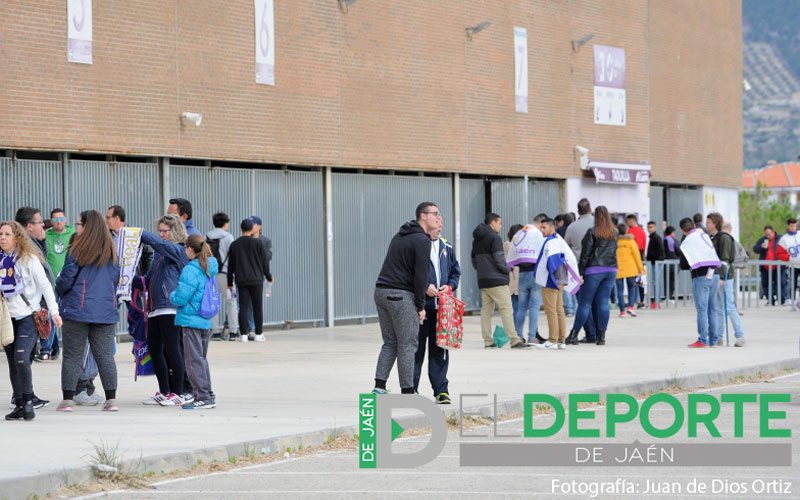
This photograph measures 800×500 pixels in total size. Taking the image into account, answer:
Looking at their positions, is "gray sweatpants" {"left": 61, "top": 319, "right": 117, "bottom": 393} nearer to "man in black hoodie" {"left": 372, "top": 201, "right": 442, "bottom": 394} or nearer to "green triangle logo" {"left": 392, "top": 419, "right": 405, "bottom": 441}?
"man in black hoodie" {"left": 372, "top": 201, "right": 442, "bottom": 394}

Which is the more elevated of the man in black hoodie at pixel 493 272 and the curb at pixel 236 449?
the man in black hoodie at pixel 493 272

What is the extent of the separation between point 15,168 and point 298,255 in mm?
6218

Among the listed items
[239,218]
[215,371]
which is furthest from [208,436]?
[239,218]

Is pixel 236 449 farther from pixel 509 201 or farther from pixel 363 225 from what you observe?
pixel 509 201

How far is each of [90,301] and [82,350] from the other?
51cm

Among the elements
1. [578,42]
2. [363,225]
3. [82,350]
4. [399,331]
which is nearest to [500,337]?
[363,225]

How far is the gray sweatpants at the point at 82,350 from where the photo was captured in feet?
39.9

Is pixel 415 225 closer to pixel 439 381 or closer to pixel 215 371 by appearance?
pixel 439 381

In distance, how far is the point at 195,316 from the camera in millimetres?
12453

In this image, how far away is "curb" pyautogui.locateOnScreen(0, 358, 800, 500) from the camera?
845cm

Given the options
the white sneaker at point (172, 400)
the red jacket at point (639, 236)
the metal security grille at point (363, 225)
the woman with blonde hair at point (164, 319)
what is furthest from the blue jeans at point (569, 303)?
the white sneaker at point (172, 400)

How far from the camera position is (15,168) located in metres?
19.8

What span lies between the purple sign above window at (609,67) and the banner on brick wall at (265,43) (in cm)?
1073

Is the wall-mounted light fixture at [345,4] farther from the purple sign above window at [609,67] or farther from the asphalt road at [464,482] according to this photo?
the asphalt road at [464,482]
